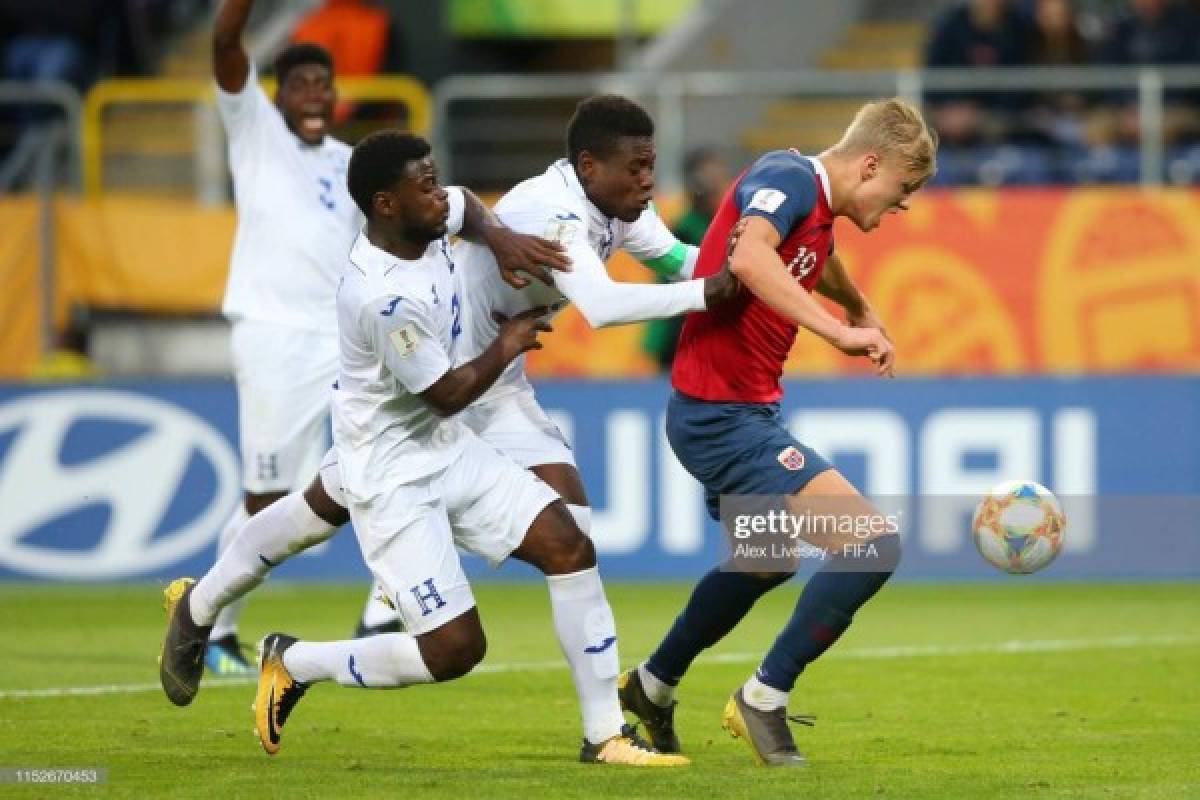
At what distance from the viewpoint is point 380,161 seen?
7516 millimetres

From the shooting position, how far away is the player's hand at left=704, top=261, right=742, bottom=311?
756 cm

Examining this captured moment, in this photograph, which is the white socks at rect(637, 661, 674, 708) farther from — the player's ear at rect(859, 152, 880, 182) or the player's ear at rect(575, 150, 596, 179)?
the player's ear at rect(859, 152, 880, 182)

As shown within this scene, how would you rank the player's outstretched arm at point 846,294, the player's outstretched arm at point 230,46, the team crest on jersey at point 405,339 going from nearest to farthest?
the team crest on jersey at point 405,339
the player's outstretched arm at point 846,294
the player's outstretched arm at point 230,46

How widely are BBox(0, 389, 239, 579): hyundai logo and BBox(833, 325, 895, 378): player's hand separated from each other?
7765mm

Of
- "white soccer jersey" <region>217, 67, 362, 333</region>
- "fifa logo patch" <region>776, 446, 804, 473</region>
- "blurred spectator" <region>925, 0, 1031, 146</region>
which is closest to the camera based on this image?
"fifa logo patch" <region>776, 446, 804, 473</region>

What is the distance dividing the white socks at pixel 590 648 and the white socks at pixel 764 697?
1.40 ft

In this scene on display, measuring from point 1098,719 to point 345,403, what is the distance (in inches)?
122

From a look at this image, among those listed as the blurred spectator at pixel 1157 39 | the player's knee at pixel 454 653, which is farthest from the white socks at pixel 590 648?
the blurred spectator at pixel 1157 39

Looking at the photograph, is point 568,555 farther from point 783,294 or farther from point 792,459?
point 783,294

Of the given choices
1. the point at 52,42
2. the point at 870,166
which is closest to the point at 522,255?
the point at 870,166

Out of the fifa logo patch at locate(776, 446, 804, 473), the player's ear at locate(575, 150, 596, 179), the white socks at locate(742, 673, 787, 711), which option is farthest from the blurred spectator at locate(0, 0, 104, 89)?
the white socks at locate(742, 673, 787, 711)

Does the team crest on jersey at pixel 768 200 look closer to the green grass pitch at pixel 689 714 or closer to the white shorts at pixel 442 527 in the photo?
the white shorts at pixel 442 527

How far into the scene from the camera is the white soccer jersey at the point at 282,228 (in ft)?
34.4

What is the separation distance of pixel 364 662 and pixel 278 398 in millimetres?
2973
